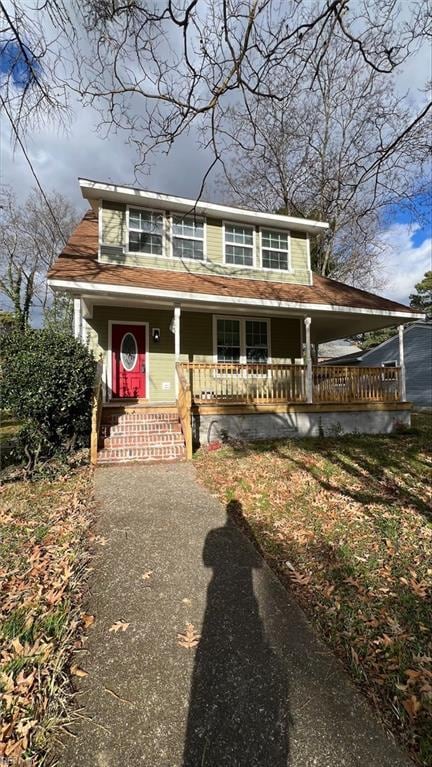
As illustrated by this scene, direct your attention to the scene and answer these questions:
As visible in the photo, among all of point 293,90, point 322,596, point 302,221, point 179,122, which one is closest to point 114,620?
point 322,596

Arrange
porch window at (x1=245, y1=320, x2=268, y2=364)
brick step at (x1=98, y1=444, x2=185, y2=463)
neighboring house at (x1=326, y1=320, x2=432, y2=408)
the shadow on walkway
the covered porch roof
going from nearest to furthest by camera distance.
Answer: the shadow on walkway, brick step at (x1=98, y1=444, x2=185, y2=463), the covered porch roof, porch window at (x1=245, y1=320, x2=268, y2=364), neighboring house at (x1=326, y1=320, x2=432, y2=408)

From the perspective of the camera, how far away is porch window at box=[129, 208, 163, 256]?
973cm

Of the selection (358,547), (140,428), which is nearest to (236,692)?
(358,547)

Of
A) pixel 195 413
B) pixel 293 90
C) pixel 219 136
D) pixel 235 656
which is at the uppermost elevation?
pixel 293 90

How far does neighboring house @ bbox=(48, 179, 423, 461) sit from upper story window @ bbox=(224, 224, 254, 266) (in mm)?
35

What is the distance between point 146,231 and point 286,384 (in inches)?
226

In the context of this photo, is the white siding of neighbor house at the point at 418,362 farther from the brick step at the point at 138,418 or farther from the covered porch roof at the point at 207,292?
the brick step at the point at 138,418

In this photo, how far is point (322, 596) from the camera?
2938 mm

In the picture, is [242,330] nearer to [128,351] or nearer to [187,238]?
[187,238]

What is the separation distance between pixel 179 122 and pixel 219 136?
0.52 meters

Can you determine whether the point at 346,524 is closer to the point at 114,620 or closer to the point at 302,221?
the point at 114,620

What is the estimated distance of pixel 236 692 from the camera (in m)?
2.02

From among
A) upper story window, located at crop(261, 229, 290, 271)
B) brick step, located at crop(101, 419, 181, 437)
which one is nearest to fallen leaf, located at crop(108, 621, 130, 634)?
brick step, located at crop(101, 419, 181, 437)

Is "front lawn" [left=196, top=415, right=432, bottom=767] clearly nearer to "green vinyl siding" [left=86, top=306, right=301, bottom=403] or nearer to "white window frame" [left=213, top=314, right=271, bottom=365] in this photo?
"green vinyl siding" [left=86, top=306, right=301, bottom=403]
